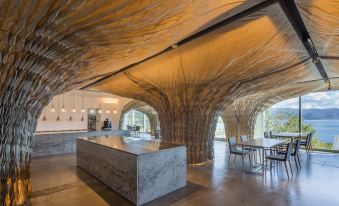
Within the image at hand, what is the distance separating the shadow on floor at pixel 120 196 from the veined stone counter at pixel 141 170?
0.30 ft

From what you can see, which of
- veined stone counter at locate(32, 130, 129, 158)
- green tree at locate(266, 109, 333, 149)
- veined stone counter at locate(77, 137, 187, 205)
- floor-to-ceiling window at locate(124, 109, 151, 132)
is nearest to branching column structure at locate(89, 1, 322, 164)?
veined stone counter at locate(77, 137, 187, 205)

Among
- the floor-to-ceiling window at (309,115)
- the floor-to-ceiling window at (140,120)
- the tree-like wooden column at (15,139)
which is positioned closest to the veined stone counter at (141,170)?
the tree-like wooden column at (15,139)

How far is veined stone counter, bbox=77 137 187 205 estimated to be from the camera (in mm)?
3848

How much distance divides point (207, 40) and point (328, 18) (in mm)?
1961

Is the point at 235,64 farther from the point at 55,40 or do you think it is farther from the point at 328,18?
the point at 55,40

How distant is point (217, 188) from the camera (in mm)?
4656

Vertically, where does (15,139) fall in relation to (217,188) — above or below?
above

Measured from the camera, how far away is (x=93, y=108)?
12.4m

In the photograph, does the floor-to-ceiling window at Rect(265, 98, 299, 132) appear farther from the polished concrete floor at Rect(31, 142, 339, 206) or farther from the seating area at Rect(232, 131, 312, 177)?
the polished concrete floor at Rect(31, 142, 339, 206)

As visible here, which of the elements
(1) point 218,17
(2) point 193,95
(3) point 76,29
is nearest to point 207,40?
(1) point 218,17

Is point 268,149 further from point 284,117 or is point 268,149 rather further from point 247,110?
point 284,117

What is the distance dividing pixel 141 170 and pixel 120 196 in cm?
92

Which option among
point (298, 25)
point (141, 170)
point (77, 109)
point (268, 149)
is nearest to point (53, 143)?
point (77, 109)

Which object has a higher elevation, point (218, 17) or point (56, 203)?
point (218, 17)
